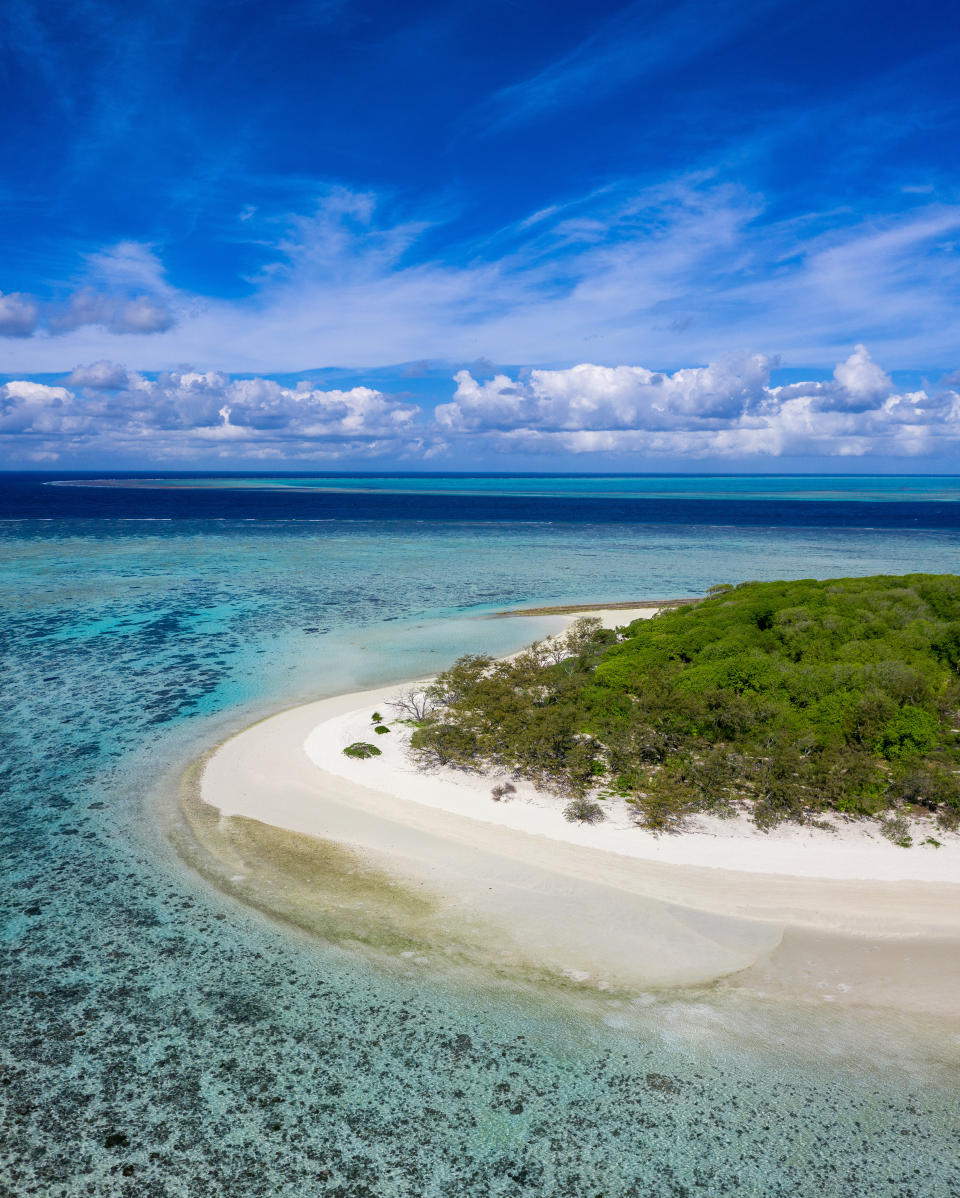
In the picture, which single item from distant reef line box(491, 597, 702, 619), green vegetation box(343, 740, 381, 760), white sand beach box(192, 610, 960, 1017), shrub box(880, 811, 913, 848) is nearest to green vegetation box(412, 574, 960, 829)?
shrub box(880, 811, 913, 848)

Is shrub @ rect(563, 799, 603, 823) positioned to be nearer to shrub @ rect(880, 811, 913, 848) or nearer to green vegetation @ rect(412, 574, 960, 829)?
green vegetation @ rect(412, 574, 960, 829)

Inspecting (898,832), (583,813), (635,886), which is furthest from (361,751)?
(898,832)

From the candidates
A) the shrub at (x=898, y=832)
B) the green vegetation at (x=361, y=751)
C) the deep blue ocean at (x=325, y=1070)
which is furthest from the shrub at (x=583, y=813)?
the shrub at (x=898, y=832)

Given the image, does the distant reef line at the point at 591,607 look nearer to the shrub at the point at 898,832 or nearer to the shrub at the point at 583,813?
the shrub at the point at 583,813

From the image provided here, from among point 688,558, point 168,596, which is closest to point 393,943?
point 168,596

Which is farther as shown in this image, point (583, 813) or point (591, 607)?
point (591, 607)

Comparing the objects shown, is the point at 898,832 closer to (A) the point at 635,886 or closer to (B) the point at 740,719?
(B) the point at 740,719
